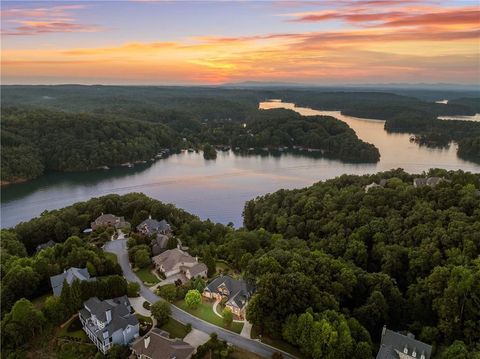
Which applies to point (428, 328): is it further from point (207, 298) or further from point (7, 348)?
point (7, 348)

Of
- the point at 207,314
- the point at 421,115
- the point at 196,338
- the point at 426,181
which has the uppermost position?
the point at 421,115

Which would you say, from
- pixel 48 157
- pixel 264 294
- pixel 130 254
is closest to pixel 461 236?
pixel 264 294

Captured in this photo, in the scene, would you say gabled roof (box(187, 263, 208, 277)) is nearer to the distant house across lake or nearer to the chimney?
the distant house across lake

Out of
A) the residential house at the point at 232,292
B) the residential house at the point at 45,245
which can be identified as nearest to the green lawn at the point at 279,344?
the residential house at the point at 232,292

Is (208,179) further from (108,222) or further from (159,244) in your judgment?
(159,244)

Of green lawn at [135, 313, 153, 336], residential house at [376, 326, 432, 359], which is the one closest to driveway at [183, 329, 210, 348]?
green lawn at [135, 313, 153, 336]

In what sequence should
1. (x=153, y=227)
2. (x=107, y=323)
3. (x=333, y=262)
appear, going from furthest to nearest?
(x=153, y=227) < (x=333, y=262) < (x=107, y=323)

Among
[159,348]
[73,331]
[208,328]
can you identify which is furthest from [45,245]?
[159,348]
